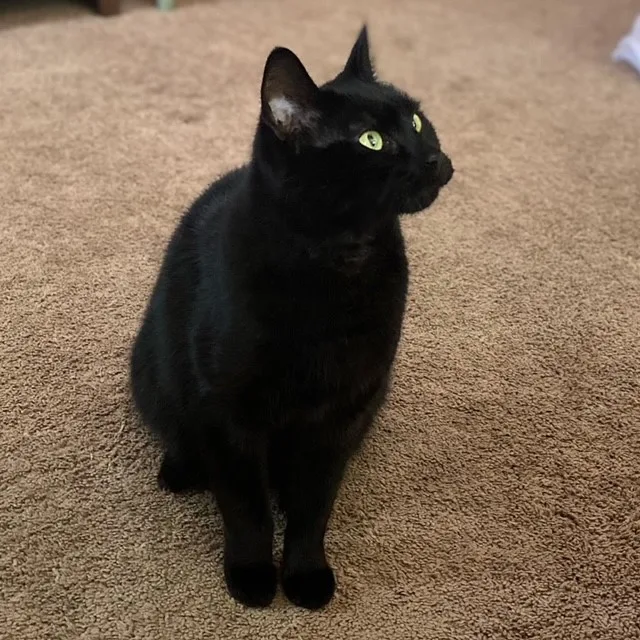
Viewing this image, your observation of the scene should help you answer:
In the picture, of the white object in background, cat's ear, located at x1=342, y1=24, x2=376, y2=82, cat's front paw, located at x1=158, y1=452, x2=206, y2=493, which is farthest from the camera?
the white object in background

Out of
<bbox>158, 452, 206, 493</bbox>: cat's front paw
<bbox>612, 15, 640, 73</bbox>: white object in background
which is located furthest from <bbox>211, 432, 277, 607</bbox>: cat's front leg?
<bbox>612, 15, 640, 73</bbox>: white object in background

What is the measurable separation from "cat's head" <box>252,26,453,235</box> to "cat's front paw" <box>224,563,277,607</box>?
44 centimetres

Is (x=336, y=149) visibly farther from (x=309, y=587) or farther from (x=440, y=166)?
(x=309, y=587)

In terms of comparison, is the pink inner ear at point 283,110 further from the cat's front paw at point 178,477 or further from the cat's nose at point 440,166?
the cat's front paw at point 178,477

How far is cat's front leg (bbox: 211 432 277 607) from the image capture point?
0.93 meters

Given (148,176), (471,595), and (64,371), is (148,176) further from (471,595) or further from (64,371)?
(471,595)

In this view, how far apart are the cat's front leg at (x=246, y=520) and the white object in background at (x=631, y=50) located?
6.37 ft

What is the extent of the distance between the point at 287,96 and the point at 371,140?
0.09 meters

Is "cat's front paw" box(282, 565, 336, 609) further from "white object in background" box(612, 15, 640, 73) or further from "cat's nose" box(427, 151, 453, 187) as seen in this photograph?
"white object in background" box(612, 15, 640, 73)

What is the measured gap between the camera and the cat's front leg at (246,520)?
36.5 inches

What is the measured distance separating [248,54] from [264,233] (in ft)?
5.18

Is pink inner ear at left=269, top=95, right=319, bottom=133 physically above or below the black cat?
above

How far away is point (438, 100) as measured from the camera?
6.92 feet

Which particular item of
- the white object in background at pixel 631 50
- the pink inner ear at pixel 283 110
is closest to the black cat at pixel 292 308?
the pink inner ear at pixel 283 110
